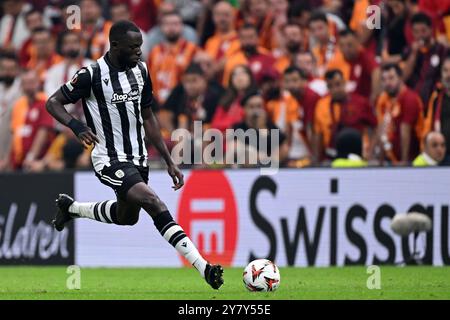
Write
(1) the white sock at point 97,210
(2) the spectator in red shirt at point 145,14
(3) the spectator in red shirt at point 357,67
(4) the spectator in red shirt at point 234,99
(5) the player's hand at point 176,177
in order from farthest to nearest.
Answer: (2) the spectator in red shirt at point 145,14, (4) the spectator in red shirt at point 234,99, (3) the spectator in red shirt at point 357,67, (1) the white sock at point 97,210, (5) the player's hand at point 176,177

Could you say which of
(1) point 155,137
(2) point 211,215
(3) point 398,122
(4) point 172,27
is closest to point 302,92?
(3) point 398,122

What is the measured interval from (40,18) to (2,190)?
16.3 feet

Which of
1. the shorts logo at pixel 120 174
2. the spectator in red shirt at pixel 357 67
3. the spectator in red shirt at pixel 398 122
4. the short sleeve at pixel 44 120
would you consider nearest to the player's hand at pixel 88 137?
the shorts logo at pixel 120 174

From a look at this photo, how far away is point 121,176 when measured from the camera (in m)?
10.3

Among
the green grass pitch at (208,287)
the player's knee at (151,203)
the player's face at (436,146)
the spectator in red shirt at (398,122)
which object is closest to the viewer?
the green grass pitch at (208,287)

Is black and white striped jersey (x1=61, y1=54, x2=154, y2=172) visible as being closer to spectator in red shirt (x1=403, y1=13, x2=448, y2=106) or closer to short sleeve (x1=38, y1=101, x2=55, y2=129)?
spectator in red shirt (x1=403, y1=13, x2=448, y2=106)

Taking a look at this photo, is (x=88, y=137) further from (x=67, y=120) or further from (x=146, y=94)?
(x=146, y=94)

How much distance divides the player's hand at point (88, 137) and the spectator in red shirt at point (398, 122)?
5.73 m

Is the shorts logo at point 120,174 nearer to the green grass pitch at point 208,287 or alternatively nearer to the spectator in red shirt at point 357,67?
the green grass pitch at point 208,287

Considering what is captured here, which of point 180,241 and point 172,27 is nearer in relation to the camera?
Answer: point 180,241

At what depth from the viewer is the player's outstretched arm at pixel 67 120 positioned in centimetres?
983

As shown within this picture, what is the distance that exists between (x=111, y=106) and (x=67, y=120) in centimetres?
52

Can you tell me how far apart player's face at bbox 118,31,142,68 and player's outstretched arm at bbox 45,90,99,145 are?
0.67m
